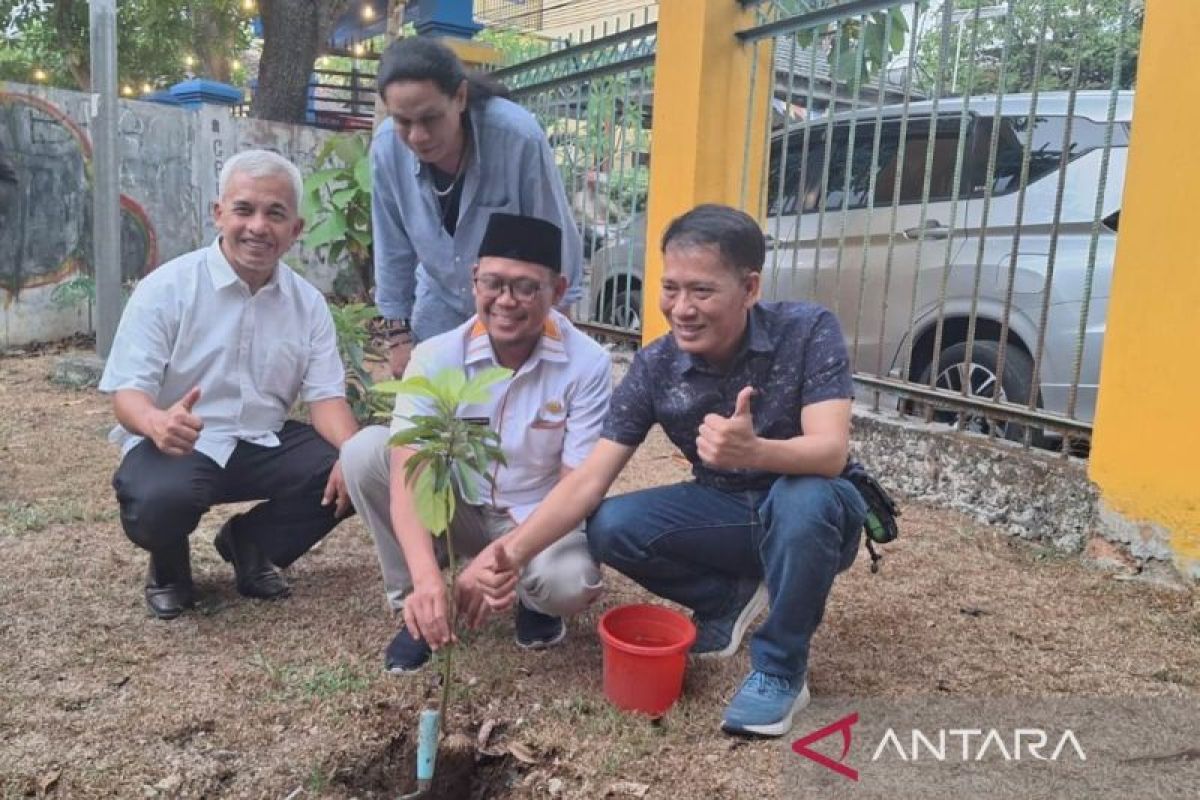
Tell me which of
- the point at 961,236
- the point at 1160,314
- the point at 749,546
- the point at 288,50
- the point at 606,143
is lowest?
the point at 749,546

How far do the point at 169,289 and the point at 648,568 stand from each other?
5.30 feet

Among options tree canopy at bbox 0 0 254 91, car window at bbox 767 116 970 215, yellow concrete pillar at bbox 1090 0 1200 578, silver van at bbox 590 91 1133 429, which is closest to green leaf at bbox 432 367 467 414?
yellow concrete pillar at bbox 1090 0 1200 578

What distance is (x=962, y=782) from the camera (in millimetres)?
2045

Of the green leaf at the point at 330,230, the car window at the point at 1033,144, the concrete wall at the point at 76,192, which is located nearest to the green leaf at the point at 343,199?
the green leaf at the point at 330,230

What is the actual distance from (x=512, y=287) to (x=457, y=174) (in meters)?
0.86

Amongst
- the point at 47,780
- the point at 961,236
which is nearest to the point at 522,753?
the point at 47,780

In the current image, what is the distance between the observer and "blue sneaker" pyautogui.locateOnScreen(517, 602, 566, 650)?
2.71 m

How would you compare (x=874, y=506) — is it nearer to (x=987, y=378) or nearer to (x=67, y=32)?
(x=987, y=378)

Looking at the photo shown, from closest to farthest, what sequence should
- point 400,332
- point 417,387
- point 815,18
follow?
point 417,387, point 400,332, point 815,18

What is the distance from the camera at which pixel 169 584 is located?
291cm

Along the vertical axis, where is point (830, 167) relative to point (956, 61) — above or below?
below

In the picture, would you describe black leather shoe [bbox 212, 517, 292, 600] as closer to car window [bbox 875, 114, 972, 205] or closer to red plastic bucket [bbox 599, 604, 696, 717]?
red plastic bucket [bbox 599, 604, 696, 717]

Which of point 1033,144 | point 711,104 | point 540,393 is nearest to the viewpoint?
point 540,393

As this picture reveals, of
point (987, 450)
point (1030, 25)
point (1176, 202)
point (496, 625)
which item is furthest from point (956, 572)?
point (1030, 25)
